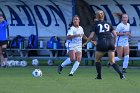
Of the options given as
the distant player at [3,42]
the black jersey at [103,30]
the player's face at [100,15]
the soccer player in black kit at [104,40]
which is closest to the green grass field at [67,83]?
the soccer player in black kit at [104,40]

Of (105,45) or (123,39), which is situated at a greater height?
(123,39)

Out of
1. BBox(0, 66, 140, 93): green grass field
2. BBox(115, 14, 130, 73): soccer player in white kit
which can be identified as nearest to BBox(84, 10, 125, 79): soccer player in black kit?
BBox(0, 66, 140, 93): green grass field

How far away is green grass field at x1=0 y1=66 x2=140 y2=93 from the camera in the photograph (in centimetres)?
1304

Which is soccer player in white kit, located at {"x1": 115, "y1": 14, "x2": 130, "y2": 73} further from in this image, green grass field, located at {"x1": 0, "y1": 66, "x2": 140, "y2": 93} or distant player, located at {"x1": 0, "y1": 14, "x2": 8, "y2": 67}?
distant player, located at {"x1": 0, "y1": 14, "x2": 8, "y2": 67}

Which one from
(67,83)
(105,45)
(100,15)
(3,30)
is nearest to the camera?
(67,83)

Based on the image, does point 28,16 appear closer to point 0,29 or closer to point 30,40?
point 30,40

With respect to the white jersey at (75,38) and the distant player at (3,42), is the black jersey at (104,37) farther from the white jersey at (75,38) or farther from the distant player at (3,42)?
the distant player at (3,42)

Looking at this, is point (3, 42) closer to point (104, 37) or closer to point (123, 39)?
point (123, 39)

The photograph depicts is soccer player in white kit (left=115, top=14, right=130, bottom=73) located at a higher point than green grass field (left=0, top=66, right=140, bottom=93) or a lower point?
higher

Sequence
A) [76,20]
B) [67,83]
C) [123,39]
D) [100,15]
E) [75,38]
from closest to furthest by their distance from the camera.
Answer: [67,83] < [100,15] < [76,20] < [75,38] < [123,39]

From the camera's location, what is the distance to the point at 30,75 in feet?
56.9

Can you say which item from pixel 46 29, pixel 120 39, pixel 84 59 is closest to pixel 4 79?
pixel 120 39

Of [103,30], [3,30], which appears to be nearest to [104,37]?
[103,30]

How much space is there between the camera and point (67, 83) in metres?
14.7
